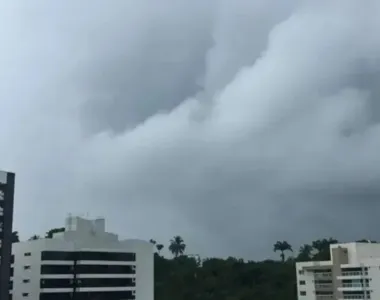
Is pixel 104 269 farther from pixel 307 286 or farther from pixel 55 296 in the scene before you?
pixel 307 286

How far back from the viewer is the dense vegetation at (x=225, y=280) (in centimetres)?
6731

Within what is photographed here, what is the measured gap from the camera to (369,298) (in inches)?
1954

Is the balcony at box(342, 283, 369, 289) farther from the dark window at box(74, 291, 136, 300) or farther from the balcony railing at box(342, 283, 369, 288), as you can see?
the dark window at box(74, 291, 136, 300)

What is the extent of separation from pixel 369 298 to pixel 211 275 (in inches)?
1002

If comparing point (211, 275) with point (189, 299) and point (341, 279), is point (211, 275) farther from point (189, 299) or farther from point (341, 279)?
point (341, 279)

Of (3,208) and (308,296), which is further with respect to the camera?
(308,296)

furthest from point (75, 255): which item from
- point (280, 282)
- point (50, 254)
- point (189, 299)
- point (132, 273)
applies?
point (280, 282)

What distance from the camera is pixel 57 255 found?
154ft

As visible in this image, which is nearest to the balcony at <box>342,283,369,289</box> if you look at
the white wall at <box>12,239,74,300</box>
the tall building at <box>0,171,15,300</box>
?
the white wall at <box>12,239,74,300</box>

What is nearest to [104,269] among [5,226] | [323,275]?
[5,226]

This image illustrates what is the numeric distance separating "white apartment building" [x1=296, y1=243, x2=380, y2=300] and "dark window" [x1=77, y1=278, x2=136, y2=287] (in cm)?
1916

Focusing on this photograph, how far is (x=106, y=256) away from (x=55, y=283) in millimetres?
5055

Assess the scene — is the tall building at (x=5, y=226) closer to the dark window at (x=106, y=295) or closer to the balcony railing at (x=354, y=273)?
the dark window at (x=106, y=295)

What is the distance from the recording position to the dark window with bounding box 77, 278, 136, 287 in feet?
155
